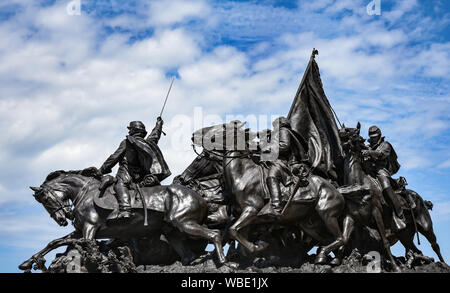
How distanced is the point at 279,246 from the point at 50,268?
4212 millimetres

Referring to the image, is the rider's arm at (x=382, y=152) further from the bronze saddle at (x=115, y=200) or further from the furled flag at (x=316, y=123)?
the bronze saddle at (x=115, y=200)

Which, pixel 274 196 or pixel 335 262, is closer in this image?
pixel 335 262

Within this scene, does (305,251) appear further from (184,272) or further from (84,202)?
(84,202)

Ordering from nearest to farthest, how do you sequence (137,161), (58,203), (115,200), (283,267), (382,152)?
1. (283,267)
2. (115,200)
3. (58,203)
4. (137,161)
5. (382,152)

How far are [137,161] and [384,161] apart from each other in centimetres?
501

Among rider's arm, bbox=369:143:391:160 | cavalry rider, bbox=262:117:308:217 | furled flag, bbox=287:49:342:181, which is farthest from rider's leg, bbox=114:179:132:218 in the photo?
rider's arm, bbox=369:143:391:160

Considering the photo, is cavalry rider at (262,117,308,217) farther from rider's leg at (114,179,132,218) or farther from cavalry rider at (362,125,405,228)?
rider's leg at (114,179,132,218)

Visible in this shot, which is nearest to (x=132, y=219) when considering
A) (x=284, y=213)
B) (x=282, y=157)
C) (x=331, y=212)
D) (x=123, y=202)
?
(x=123, y=202)

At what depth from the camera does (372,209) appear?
11094mm

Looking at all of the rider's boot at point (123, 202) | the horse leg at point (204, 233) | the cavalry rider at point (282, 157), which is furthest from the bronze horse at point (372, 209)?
the rider's boot at point (123, 202)

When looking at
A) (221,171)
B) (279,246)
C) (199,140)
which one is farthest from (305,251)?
(199,140)

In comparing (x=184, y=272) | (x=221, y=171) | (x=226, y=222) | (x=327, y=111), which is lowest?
(x=184, y=272)

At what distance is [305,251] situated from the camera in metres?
11.3

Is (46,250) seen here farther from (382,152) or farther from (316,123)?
(382,152)
